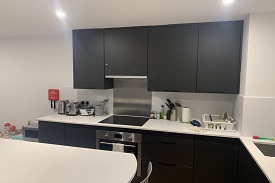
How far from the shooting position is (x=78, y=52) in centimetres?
308

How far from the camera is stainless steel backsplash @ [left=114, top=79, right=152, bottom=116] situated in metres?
3.18

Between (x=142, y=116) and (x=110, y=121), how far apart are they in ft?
1.90

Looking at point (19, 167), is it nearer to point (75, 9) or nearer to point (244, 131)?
point (75, 9)

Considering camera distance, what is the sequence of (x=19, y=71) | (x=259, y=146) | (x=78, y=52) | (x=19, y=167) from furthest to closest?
(x=19, y=71) → (x=78, y=52) → (x=259, y=146) → (x=19, y=167)

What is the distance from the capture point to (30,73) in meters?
3.81

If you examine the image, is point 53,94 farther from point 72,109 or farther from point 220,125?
point 220,125

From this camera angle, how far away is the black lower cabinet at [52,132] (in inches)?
115

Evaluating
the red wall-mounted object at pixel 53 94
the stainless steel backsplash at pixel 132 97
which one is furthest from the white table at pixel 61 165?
the red wall-mounted object at pixel 53 94

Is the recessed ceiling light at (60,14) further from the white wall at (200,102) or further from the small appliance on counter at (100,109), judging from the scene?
the white wall at (200,102)

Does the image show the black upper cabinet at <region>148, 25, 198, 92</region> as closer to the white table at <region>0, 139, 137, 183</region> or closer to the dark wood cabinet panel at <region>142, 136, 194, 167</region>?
the dark wood cabinet panel at <region>142, 136, 194, 167</region>

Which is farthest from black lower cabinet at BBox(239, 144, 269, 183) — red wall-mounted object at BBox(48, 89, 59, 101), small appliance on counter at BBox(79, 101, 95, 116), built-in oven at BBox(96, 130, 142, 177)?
red wall-mounted object at BBox(48, 89, 59, 101)

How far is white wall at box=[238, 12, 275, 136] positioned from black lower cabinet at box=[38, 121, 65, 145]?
2466 millimetres

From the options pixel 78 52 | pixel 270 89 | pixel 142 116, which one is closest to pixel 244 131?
pixel 270 89

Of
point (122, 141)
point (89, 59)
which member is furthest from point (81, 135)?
point (89, 59)
